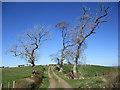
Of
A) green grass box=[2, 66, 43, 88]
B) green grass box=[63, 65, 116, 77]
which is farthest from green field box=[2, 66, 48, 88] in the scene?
green grass box=[63, 65, 116, 77]

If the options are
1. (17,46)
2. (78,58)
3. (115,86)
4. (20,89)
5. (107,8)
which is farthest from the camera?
(17,46)

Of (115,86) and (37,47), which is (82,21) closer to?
(37,47)

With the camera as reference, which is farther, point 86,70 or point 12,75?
point 86,70

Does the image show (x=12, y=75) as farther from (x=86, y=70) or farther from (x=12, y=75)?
(x=86, y=70)

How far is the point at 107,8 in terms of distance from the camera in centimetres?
2170

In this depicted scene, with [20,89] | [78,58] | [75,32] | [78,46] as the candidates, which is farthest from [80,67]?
[20,89]

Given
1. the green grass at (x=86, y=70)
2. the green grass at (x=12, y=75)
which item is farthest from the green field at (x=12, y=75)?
the green grass at (x=86, y=70)

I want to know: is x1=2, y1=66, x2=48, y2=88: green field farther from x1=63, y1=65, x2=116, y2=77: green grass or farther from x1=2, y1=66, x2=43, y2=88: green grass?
A: x1=63, y1=65, x2=116, y2=77: green grass

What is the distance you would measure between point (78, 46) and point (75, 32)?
287 centimetres

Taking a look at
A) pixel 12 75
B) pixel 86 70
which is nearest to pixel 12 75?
pixel 12 75

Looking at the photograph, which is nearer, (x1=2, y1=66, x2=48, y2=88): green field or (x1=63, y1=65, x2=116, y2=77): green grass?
(x1=2, y1=66, x2=48, y2=88): green field

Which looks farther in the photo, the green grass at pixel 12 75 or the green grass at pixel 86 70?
the green grass at pixel 86 70

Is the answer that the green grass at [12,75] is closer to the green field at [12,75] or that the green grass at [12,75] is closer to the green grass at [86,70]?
the green field at [12,75]

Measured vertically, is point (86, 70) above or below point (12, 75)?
below
